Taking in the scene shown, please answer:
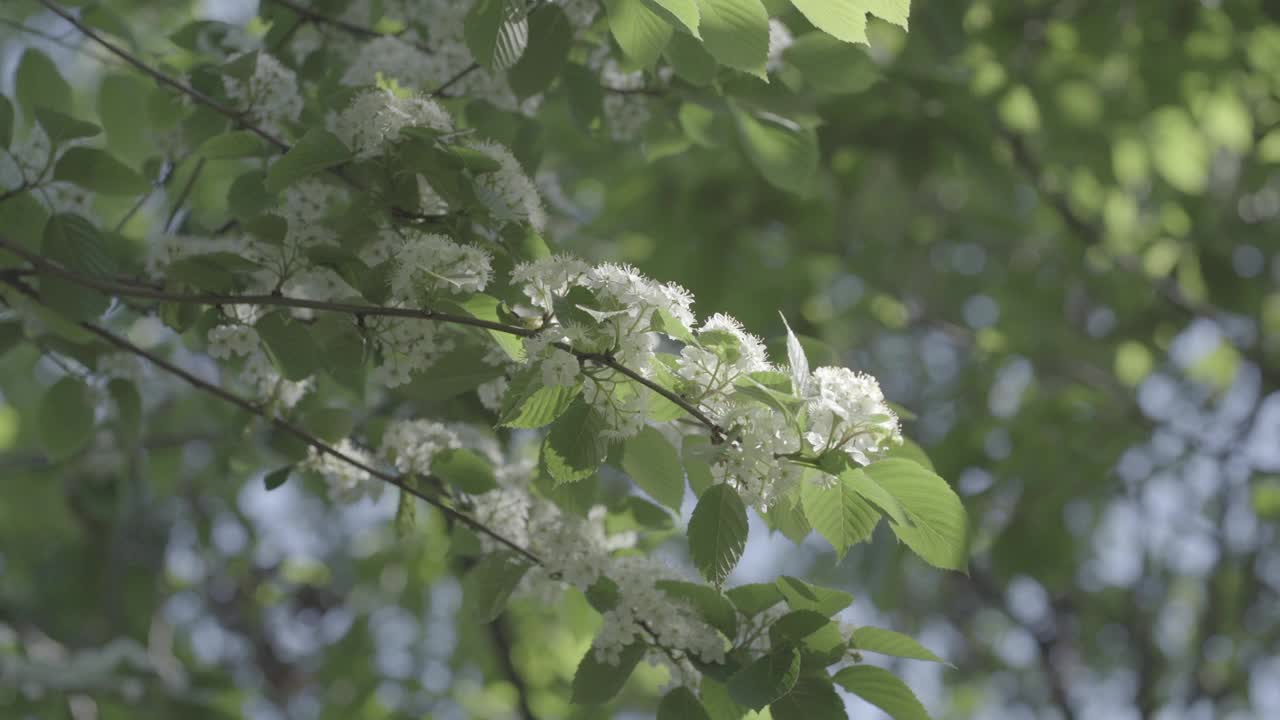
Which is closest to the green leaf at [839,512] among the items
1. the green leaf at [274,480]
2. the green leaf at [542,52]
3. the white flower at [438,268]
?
the white flower at [438,268]

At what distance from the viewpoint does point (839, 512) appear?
165 cm

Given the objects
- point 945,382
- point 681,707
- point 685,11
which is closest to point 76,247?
point 685,11

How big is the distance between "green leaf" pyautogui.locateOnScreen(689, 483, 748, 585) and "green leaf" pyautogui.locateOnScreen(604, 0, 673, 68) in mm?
760

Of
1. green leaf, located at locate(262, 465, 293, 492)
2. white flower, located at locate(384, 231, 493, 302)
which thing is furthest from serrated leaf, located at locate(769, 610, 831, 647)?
green leaf, located at locate(262, 465, 293, 492)

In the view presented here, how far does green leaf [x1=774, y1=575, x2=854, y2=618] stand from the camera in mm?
1769

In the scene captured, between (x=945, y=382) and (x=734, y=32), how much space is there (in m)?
6.42

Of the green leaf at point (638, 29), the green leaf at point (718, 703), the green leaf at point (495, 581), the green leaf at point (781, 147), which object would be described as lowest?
the green leaf at point (495, 581)

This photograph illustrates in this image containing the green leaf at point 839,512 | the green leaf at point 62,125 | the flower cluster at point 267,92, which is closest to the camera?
the green leaf at point 839,512

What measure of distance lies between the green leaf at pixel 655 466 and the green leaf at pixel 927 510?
0.39 metres

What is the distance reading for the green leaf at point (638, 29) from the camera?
1.82m

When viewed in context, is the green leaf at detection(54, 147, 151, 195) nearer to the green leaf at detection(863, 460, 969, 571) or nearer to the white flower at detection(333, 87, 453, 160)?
the white flower at detection(333, 87, 453, 160)

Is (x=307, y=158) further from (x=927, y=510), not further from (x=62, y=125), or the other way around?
(x=927, y=510)

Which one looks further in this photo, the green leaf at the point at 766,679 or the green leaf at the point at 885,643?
the green leaf at the point at 885,643

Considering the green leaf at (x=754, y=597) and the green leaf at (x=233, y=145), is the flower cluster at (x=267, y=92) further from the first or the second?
the green leaf at (x=754, y=597)
